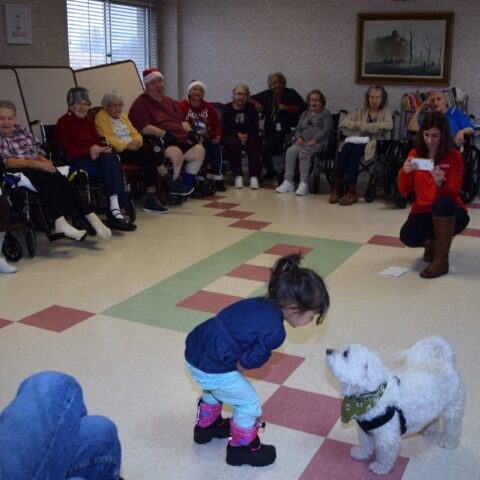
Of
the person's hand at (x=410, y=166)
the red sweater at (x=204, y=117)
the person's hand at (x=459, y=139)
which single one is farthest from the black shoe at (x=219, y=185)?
the person's hand at (x=410, y=166)

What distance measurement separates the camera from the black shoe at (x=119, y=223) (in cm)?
466

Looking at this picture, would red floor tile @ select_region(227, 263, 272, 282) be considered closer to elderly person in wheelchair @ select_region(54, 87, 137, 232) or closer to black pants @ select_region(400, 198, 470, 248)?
black pants @ select_region(400, 198, 470, 248)

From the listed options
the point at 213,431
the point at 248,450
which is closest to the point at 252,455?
the point at 248,450

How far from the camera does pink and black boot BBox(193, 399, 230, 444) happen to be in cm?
209

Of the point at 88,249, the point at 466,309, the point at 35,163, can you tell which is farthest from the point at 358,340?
the point at 35,163

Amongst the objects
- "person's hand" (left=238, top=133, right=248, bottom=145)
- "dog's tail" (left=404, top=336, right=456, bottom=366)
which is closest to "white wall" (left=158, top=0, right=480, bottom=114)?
"person's hand" (left=238, top=133, right=248, bottom=145)

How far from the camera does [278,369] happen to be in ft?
8.43

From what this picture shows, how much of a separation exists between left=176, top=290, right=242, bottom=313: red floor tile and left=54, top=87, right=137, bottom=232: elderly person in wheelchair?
1460 mm

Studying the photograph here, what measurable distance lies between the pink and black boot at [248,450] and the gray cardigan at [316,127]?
4.46 meters

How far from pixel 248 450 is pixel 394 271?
6.72 ft

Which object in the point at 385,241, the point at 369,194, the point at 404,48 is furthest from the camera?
the point at 404,48

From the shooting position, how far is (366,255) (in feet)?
13.5

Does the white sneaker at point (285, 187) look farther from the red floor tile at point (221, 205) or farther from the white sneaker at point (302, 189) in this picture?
the red floor tile at point (221, 205)

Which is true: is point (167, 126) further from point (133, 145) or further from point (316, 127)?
point (316, 127)
